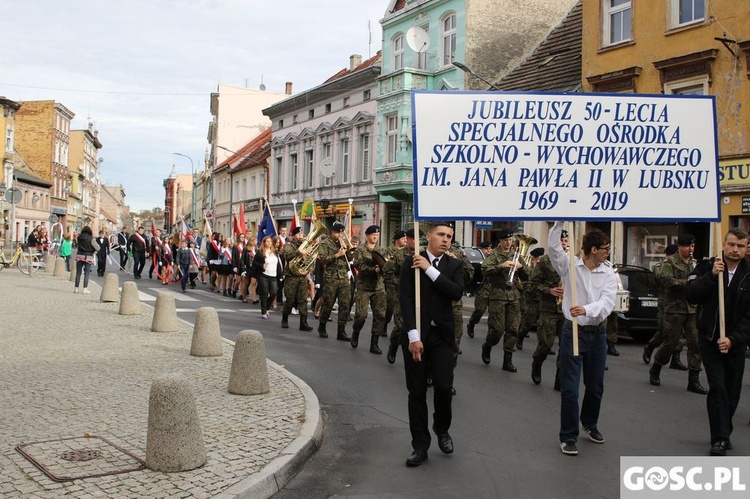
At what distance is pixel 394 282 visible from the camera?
11250mm

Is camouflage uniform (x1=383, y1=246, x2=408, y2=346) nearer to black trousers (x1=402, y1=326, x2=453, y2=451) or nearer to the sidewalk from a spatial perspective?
the sidewalk

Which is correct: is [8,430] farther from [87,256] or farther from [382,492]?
[87,256]

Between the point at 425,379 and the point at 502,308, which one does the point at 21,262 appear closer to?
the point at 502,308

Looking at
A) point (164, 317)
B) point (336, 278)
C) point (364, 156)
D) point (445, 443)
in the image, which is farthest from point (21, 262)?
point (445, 443)

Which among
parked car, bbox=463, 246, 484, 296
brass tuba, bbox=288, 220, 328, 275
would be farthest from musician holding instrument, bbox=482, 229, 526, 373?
parked car, bbox=463, 246, 484, 296

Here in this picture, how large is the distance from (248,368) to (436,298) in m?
2.59

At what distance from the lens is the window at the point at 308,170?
143 ft

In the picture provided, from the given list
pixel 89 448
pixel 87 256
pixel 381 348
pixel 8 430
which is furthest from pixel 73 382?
pixel 87 256

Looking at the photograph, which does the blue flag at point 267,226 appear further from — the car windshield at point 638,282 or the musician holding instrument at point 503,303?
the musician holding instrument at point 503,303

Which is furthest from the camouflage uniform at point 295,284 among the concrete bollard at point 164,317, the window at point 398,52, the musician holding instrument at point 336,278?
the window at point 398,52

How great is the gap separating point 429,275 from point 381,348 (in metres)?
6.37

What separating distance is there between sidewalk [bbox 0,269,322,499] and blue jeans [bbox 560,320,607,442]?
6.96 feet

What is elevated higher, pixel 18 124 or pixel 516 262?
pixel 18 124

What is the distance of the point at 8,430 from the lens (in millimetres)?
6051
